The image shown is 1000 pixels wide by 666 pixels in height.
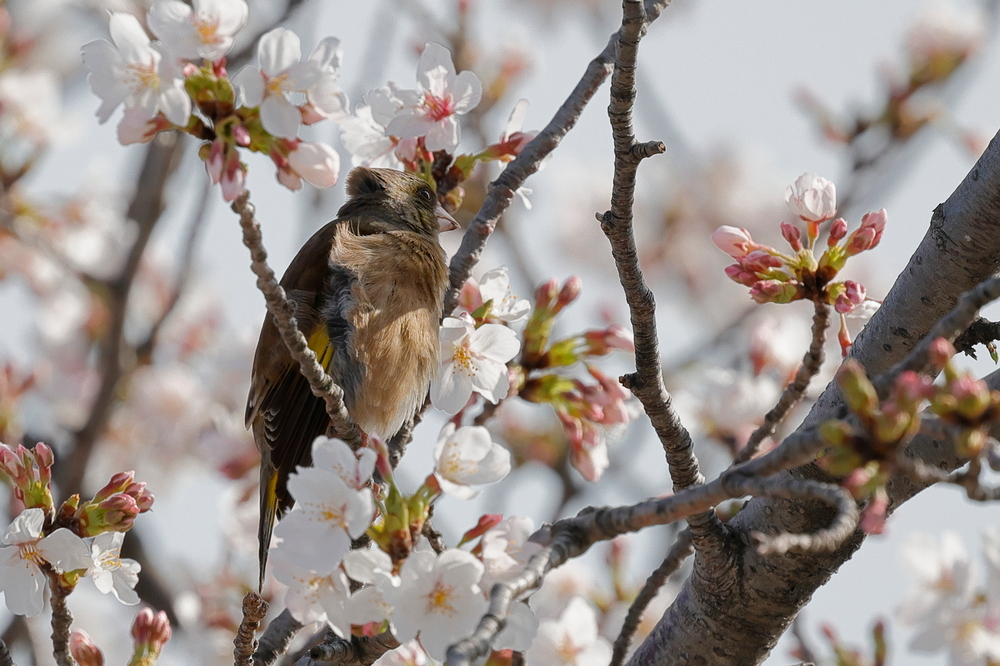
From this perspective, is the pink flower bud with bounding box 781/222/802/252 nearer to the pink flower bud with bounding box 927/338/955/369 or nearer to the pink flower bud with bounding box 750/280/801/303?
the pink flower bud with bounding box 750/280/801/303

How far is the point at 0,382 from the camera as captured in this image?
4.21 m

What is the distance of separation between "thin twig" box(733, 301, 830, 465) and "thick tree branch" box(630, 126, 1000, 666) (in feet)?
0.76

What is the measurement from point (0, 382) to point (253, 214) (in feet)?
9.45

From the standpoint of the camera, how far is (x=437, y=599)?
1.88 meters

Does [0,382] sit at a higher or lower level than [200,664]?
higher

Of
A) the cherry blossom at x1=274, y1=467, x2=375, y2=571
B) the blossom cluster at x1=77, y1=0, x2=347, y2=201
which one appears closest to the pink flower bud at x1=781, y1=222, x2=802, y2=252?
the blossom cluster at x1=77, y1=0, x2=347, y2=201

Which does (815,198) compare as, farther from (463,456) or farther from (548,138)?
(463,456)

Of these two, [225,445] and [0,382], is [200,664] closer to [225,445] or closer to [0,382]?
[225,445]

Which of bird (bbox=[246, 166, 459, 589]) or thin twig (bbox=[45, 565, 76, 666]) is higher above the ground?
bird (bbox=[246, 166, 459, 589])

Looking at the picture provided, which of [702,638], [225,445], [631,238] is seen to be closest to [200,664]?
[225,445]

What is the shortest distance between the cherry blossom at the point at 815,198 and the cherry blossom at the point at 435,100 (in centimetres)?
83

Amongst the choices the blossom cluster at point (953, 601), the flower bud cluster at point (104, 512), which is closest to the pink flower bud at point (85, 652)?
the flower bud cluster at point (104, 512)

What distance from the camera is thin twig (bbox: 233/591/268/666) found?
2068mm

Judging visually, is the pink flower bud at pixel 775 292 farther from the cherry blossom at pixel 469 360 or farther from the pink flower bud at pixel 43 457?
the pink flower bud at pixel 43 457
